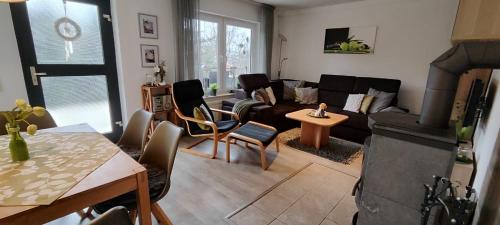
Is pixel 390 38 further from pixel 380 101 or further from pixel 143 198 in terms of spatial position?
pixel 143 198

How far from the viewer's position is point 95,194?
3.45ft

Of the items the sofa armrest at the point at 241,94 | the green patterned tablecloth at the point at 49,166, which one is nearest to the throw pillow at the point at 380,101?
the sofa armrest at the point at 241,94

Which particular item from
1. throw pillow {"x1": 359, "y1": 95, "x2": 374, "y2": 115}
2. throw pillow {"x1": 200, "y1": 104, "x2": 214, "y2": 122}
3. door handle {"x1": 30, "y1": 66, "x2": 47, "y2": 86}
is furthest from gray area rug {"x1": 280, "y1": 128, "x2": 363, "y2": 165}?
door handle {"x1": 30, "y1": 66, "x2": 47, "y2": 86}

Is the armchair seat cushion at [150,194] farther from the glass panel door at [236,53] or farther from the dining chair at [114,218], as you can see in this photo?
the glass panel door at [236,53]

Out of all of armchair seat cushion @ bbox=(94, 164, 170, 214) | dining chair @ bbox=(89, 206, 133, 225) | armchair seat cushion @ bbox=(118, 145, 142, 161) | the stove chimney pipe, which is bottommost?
armchair seat cushion @ bbox=(94, 164, 170, 214)

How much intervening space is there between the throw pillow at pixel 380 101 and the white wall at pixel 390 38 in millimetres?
471

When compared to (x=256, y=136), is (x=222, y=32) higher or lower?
higher

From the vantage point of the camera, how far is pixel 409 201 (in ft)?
4.26

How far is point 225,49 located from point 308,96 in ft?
5.94

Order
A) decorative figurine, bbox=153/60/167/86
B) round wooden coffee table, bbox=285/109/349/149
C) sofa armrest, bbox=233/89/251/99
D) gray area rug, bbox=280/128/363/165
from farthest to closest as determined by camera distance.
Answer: sofa armrest, bbox=233/89/251/99 → decorative figurine, bbox=153/60/167/86 → round wooden coffee table, bbox=285/109/349/149 → gray area rug, bbox=280/128/363/165

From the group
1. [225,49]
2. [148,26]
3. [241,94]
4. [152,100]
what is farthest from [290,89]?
[148,26]

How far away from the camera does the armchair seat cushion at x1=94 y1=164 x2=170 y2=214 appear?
1314mm

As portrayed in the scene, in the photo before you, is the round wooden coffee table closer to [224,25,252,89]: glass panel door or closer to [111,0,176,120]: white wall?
[224,25,252,89]: glass panel door

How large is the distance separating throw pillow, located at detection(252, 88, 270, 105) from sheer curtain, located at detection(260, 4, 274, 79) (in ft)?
3.51
